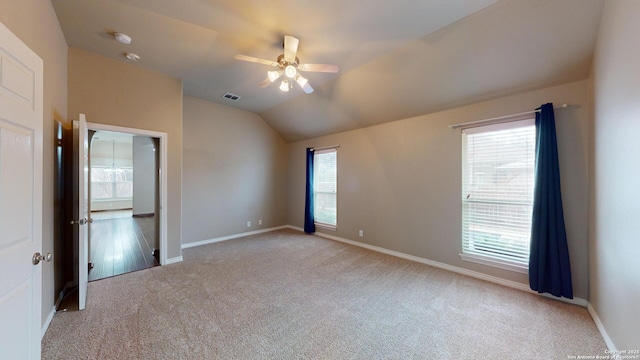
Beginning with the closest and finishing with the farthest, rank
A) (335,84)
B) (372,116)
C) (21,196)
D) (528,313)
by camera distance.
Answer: (21,196), (528,313), (335,84), (372,116)

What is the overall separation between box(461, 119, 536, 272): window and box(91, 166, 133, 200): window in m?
11.7

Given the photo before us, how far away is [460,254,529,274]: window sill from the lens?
2859 millimetres

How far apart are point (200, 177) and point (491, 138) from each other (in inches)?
203

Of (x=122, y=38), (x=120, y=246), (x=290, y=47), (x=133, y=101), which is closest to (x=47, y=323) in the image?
(x=133, y=101)

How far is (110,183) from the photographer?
9.06 metres

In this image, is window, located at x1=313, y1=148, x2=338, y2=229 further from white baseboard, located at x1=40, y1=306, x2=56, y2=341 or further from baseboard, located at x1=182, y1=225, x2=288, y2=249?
white baseboard, located at x1=40, y1=306, x2=56, y2=341

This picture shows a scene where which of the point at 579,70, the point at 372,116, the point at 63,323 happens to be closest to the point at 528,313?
the point at 579,70

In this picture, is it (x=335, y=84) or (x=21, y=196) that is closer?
(x=21, y=196)

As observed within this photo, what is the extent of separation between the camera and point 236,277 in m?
3.18

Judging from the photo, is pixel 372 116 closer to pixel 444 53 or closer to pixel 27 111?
pixel 444 53

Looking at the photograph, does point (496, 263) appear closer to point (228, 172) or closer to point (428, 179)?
point (428, 179)

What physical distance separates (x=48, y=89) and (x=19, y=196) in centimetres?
173

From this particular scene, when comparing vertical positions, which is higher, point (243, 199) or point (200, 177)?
point (200, 177)

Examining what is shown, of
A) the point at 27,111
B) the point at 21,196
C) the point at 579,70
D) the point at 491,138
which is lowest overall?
the point at 21,196
